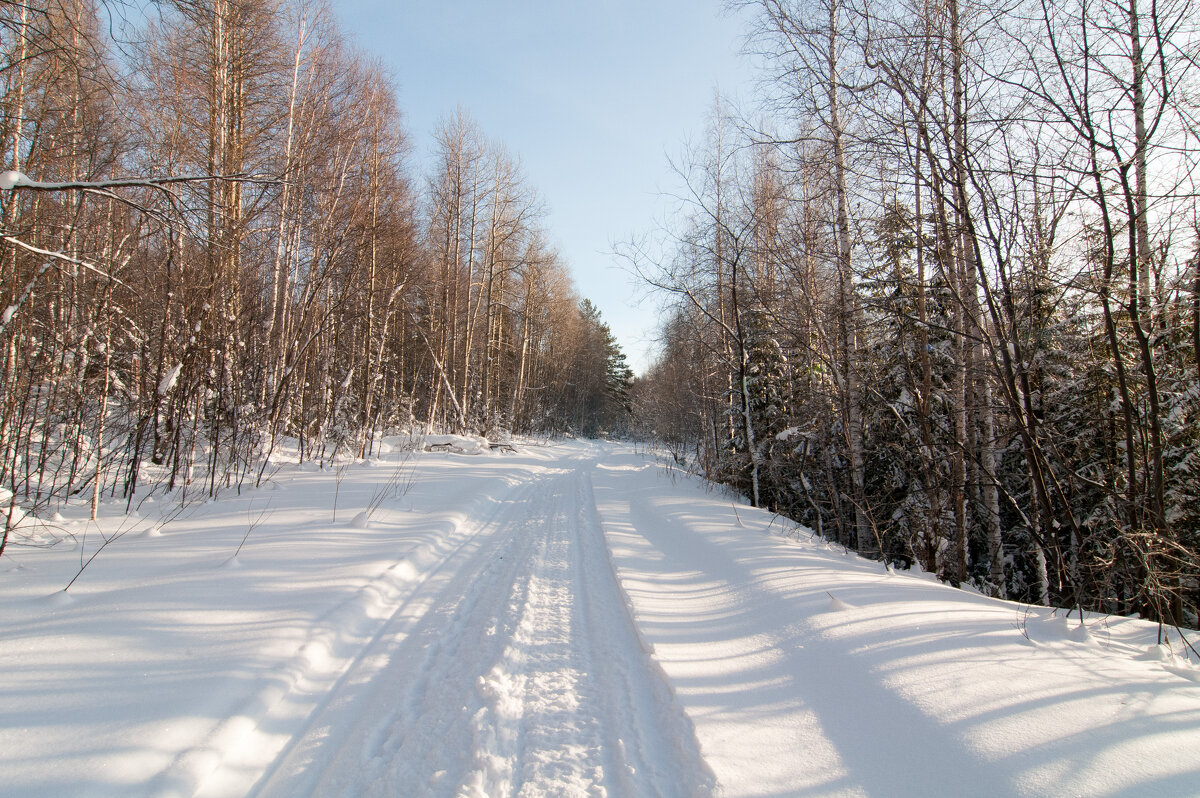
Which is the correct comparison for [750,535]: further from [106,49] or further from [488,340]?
[488,340]

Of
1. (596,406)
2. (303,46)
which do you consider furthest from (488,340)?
(596,406)

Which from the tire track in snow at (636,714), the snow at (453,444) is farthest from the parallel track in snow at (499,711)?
the snow at (453,444)

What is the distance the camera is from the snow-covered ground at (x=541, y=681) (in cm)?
205

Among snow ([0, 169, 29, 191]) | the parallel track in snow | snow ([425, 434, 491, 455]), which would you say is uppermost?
snow ([0, 169, 29, 191])

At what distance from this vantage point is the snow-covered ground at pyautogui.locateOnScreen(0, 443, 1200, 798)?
2.05 m

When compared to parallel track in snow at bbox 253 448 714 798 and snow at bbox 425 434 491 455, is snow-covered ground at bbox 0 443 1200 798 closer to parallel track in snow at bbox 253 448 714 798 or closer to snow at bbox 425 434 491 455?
parallel track in snow at bbox 253 448 714 798

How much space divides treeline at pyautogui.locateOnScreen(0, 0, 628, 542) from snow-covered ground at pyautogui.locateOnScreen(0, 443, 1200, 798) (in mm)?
2242

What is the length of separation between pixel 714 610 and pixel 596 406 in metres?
46.7

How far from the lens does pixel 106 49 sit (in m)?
4.77

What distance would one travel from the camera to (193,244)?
658 cm

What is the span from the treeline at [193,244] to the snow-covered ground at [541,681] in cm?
224

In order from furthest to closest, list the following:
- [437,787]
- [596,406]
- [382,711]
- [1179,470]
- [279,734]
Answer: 1. [596,406]
2. [1179,470]
3. [382,711]
4. [279,734]
5. [437,787]

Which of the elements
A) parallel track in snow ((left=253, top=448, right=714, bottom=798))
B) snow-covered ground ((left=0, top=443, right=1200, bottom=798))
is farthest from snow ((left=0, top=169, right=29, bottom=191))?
parallel track in snow ((left=253, top=448, right=714, bottom=798))

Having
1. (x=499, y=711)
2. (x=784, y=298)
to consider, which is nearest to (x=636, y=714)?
(x=499, y=711)
